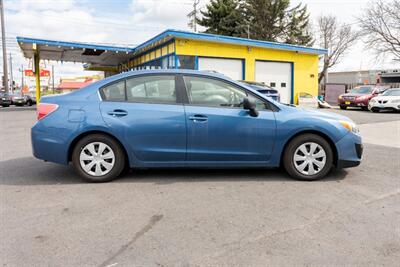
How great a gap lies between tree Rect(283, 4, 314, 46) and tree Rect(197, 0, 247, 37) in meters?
5.37

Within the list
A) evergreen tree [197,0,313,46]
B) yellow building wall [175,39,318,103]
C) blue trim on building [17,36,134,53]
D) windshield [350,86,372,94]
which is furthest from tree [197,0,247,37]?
windshield [350,86,372,94]

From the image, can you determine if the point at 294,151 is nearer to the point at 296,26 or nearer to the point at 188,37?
the point at 188,37

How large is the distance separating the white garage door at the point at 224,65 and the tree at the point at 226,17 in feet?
56.2

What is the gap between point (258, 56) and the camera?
67.4 ft

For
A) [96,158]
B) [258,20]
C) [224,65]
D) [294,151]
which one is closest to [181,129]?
[96,158]

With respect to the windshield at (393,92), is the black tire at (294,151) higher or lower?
lower

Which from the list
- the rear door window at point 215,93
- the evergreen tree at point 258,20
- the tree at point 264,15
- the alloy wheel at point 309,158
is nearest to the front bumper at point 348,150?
the alloy wheel at point 309,158

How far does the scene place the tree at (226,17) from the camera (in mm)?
36094

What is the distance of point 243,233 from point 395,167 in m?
3.90

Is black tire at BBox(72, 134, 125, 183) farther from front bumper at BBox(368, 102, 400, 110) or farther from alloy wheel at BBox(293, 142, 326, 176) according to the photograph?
front bumper at BBox(368, 102, 400, 110)

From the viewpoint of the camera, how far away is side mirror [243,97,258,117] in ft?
15.2

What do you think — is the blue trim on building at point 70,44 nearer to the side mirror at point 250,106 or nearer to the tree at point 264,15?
the tree at point 264,15

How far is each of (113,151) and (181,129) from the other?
3.28ft

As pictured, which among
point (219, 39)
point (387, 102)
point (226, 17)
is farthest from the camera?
point (226, 17)
